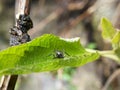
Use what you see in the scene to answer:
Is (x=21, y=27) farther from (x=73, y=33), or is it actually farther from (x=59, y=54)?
(x=73, y=33)

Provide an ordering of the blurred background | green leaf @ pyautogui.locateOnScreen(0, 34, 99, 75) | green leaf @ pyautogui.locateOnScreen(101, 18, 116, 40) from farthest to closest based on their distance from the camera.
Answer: the blurred background → green leaf @ pyautogui.locateOnScreen(101, 18, 116, 40) → green leaf @ pyautogui.locateOnScreen(0, 34, 99, 75)

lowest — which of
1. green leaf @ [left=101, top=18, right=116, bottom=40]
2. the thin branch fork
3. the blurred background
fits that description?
the thin branch fork

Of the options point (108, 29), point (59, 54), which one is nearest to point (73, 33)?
point (108, 29)

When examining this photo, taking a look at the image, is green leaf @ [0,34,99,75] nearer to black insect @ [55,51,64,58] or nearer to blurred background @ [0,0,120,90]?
black insect @ [55,51,64,58]

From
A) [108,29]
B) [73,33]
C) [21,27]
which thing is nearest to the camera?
[21,27]

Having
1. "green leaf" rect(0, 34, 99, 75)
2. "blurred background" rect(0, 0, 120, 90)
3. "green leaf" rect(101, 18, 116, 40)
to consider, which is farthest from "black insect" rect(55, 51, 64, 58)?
"blurred background" rect(0, 0, 120, 90)

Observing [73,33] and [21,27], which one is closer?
[21,27]
